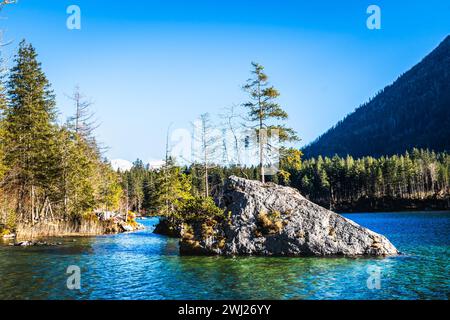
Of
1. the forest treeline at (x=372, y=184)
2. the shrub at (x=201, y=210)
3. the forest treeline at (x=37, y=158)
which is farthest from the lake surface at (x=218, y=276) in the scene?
the forest treeline at (x=372, y=184)

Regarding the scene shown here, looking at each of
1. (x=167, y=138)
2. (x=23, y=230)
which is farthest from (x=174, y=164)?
(x=23, y=230)

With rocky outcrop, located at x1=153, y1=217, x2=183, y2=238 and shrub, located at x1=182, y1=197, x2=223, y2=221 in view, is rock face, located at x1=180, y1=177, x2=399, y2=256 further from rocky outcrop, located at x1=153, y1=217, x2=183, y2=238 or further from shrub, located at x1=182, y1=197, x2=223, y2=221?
rocky outcrop, located at x1=153, y1=217, x2=183, y2=238

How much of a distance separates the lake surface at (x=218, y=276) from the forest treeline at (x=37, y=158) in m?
16.7

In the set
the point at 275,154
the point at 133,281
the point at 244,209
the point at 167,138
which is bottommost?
the point at 133,281

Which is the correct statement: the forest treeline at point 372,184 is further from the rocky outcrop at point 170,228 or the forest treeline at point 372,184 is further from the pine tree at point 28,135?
the pine tree at point 28,135

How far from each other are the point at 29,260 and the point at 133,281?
9946 millimetres

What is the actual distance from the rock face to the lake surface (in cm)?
162

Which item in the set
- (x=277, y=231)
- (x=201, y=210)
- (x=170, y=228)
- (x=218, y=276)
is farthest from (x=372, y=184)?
(x=218, y=276)

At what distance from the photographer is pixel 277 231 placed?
83.7 feet

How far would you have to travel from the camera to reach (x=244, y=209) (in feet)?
88.2

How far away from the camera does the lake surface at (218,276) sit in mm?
14531

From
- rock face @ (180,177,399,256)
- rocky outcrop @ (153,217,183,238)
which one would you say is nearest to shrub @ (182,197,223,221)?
rock face @ (180,177,399,256)

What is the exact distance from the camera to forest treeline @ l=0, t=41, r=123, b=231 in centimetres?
3909
